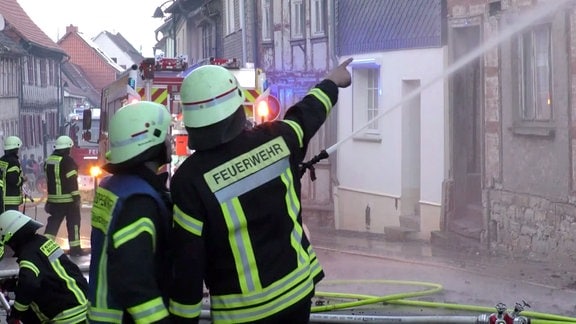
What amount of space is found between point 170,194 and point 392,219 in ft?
44.7

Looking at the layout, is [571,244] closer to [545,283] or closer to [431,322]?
[545,283]

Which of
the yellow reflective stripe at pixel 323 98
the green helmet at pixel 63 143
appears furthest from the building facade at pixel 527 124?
the yellow reflective stripe at pixel 323 98

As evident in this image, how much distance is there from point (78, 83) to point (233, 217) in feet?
224

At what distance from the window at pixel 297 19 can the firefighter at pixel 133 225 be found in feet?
57.8

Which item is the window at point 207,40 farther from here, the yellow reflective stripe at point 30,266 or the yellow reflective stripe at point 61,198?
the yellow reflective stripe at point 30,266

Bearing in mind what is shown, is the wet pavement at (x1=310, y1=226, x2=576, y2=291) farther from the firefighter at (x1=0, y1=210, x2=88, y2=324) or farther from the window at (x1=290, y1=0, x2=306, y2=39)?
the window at (x1=290, y1=0, x2=306, y2=39)

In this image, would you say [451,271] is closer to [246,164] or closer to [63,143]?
[63,143]

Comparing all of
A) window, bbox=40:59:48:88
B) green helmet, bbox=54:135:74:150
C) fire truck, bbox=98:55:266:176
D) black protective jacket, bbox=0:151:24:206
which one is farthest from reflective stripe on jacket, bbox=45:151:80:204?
window, bbox=40:59:48:88

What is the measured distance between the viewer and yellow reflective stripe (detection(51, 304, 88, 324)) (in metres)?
5.93

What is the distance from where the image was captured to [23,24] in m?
49.8

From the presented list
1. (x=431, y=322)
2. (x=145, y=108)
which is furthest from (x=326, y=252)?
(x=145, y=108)

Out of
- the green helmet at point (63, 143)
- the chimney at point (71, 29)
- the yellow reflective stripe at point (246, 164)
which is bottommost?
the green helmet at point (63, 143)

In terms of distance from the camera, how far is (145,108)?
450 centimetres

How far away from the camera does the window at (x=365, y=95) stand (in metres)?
18.8
